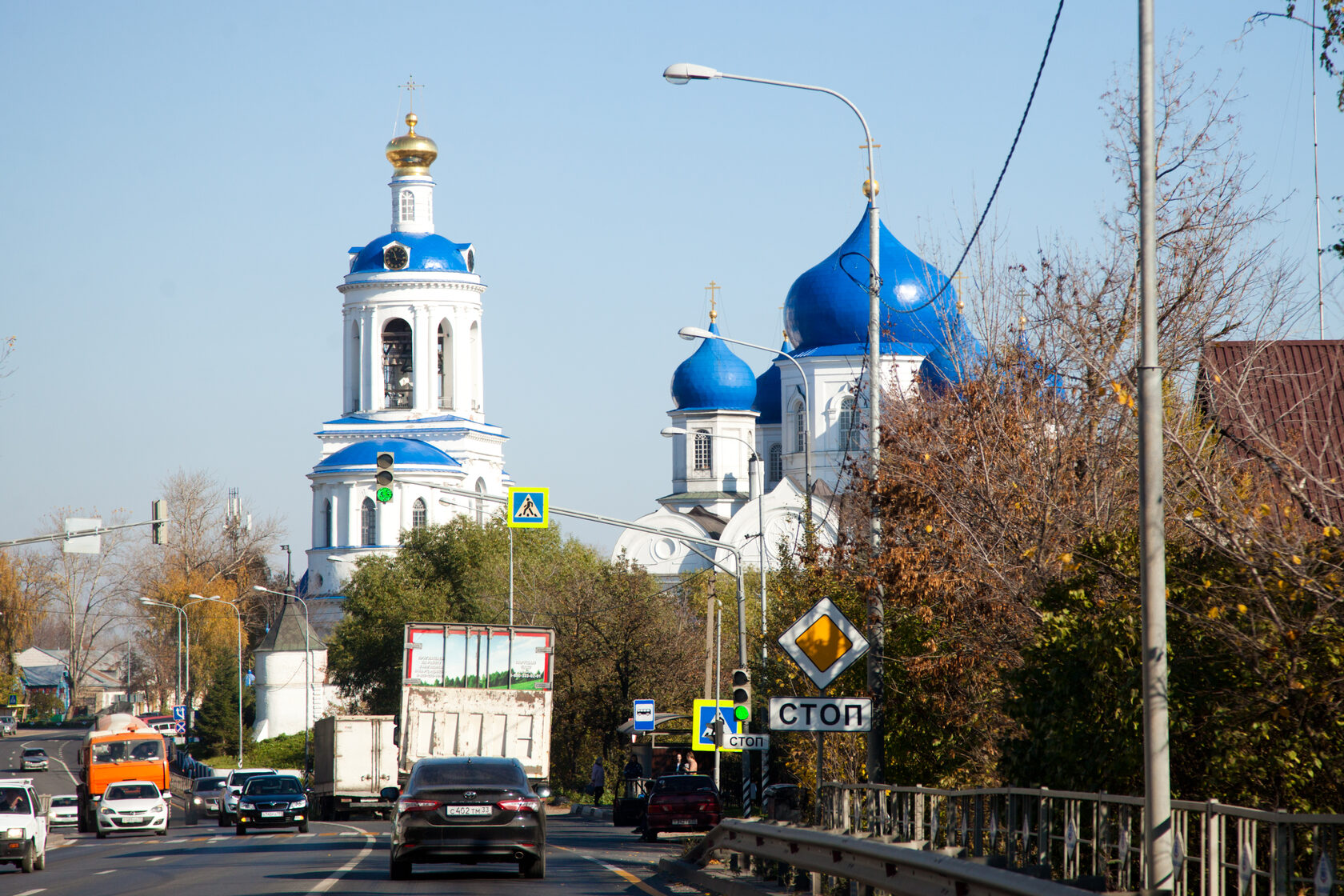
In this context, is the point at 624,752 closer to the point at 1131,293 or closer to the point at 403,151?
the point at 1131,293

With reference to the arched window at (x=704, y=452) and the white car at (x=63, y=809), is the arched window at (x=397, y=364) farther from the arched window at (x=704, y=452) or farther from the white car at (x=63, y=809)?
the white car at (x=63, y=809)

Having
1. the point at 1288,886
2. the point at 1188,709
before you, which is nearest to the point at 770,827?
the point at 1188,709

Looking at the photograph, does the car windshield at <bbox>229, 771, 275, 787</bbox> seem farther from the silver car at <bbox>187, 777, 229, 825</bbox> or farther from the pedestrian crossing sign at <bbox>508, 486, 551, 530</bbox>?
the pedestrian crossing sign at <bbox>508, 486, 551, 530</bbox>

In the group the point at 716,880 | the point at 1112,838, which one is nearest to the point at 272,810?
the point at 716,880

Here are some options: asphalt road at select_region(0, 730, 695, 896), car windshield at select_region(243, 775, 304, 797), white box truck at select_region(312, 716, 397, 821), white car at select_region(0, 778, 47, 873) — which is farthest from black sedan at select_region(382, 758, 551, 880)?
white box truck at select_region(312, 716, 397, 821)

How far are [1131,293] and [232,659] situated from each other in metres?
75.9

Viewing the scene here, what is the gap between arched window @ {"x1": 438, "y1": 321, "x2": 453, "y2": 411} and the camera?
79062 millimetres

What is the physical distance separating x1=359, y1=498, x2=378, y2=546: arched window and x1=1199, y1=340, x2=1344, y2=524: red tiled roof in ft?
206

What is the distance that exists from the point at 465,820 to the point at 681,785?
1138 centimetres

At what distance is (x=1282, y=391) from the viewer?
19906 millimetres

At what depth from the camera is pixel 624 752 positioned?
4584 cm

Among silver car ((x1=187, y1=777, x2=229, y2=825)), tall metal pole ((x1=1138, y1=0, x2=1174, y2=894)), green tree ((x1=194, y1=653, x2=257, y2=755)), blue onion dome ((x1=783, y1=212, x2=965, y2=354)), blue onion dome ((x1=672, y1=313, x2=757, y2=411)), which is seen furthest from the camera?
green tree ((x1=194, y1=653, x2=257, y2=755))

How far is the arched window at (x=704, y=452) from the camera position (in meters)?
78.3

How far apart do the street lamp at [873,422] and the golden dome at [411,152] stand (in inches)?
2458
